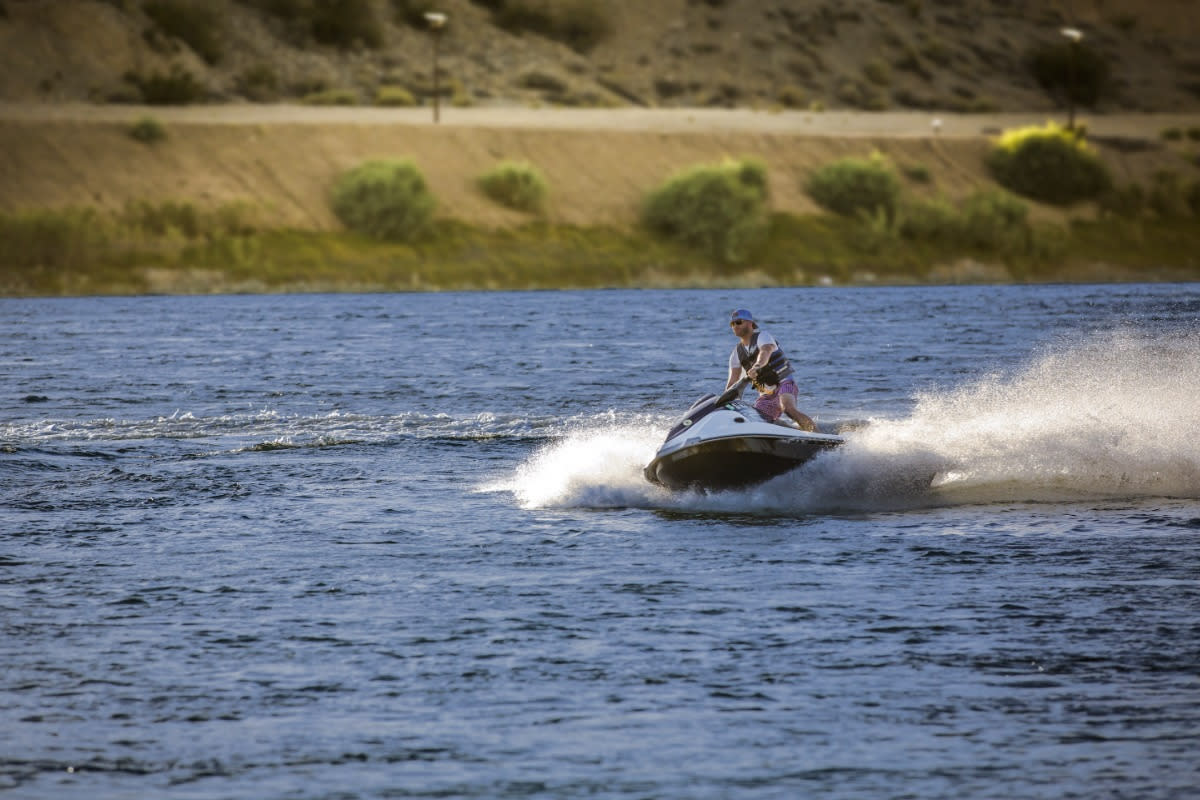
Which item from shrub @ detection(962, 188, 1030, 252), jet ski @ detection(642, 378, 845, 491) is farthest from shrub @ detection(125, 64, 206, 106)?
jet ski @ detection(642, 378, 845, 491)

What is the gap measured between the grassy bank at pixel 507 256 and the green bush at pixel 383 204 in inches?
27.9

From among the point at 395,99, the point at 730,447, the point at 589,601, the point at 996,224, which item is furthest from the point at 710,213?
the point at 589,601

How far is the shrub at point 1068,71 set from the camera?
417 ft

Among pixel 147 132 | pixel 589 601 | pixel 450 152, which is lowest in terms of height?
pixel 589 601

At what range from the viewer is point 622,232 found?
249 ft

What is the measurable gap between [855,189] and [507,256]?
1973cm

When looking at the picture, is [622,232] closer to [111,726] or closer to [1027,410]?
[1027,410]

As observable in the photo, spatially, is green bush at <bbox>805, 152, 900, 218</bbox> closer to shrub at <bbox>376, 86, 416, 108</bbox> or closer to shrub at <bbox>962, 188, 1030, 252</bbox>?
shrub at <bbox>962, 188, 1030, 252</bbox>

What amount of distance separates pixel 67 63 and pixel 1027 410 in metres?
78.0

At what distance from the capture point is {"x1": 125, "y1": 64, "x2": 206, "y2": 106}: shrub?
88812 millimetres

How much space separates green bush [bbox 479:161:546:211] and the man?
192 ft

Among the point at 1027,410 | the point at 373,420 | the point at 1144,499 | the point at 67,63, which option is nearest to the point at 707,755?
the point at 1144,499

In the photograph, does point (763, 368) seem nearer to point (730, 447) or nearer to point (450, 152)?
point (730, 447)

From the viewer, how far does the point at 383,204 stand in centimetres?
7056
